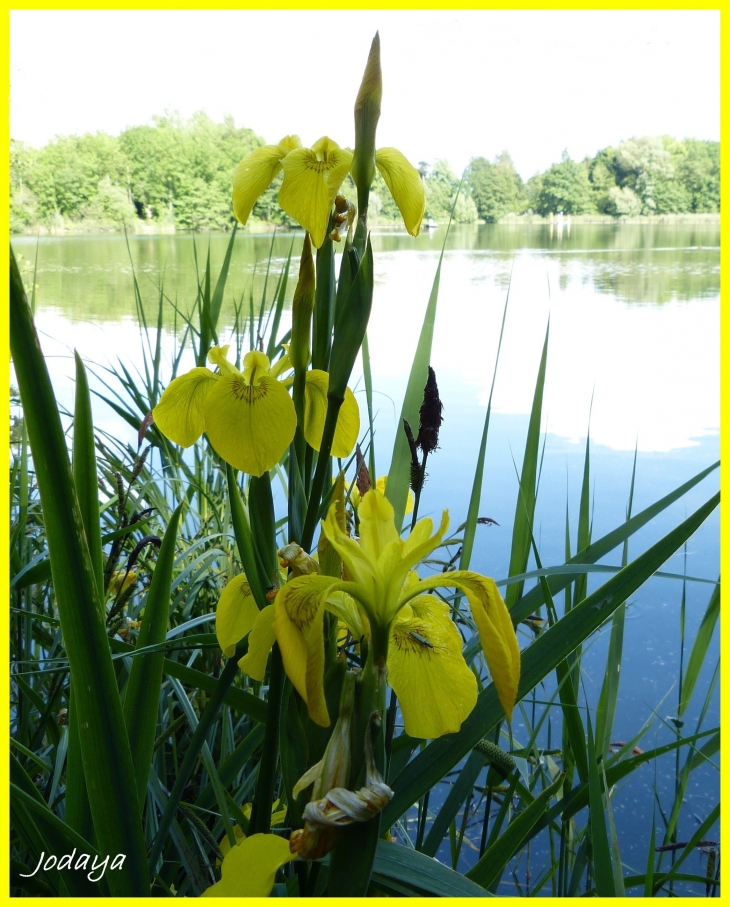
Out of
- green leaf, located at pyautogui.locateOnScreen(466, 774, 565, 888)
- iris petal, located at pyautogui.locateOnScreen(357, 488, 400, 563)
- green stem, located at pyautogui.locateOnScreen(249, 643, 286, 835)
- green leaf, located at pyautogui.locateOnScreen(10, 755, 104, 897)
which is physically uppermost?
iris petal, located at pyautogui.locateOnScreen(357, 488, 400, 563)

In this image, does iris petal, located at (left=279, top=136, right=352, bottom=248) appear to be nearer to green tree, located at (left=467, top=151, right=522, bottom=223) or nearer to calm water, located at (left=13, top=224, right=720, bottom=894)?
calm water, located at (left=13, top=224, right=720, bottom=894)

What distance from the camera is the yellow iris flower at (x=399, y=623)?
28cm

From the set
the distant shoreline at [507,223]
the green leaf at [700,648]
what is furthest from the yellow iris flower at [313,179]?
the distant shoreline at [507,223]

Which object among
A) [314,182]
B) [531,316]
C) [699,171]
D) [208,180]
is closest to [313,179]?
[314,182]

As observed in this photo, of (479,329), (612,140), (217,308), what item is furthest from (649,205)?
(217,308)

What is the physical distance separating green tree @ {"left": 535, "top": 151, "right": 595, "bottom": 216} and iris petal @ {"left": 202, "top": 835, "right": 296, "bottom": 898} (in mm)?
10642

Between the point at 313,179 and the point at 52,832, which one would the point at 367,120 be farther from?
the point at 52,832

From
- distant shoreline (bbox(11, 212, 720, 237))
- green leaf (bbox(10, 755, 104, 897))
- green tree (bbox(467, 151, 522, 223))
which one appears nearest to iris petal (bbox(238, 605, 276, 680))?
green leaf (bbox(10, 755, 104, 897))

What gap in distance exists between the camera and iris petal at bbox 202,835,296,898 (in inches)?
11.3

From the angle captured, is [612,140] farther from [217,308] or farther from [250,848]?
[250,848]

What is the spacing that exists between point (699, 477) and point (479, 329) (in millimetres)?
3840

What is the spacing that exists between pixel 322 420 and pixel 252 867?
220 millimetres

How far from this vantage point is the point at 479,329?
4.17 m

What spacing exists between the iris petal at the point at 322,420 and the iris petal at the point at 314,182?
0.08 m
